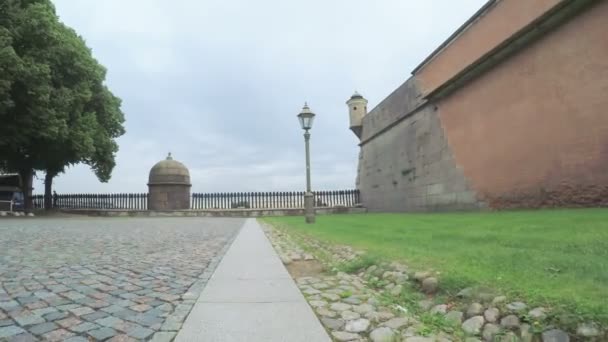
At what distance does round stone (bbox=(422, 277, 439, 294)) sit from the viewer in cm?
328

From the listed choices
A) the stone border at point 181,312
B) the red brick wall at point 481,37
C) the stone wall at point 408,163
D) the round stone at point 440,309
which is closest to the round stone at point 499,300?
the round stone at point 440,309

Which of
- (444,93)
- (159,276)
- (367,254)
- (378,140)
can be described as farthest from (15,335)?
(378,140)

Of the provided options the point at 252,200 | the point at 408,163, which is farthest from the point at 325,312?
the point at 252,200

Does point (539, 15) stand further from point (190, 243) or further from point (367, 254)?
point (190, 243)

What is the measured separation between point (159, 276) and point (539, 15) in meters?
11.0

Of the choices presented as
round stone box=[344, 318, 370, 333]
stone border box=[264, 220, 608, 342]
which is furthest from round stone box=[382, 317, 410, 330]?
round stone box=[344, 318, 370, 333]

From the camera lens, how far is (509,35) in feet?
37.1

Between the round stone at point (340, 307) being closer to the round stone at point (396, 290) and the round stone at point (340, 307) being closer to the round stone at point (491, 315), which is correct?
the round stone at point (396, 290)

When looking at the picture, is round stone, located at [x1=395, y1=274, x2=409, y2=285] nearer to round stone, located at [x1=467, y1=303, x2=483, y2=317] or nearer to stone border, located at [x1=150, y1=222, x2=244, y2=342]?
round stone, located at [x1=467, y1=303, x2=483, y2=317]

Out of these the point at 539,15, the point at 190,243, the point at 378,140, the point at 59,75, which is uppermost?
the point at 59,75

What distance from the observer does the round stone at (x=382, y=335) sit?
7.77ft

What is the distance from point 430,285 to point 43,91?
18.6 m

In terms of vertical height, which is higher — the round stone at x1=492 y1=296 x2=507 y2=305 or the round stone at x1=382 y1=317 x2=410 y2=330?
the round stone at x1=492 y1=296 x2=507 y2=305

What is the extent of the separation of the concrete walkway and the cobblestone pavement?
138 millimetres
